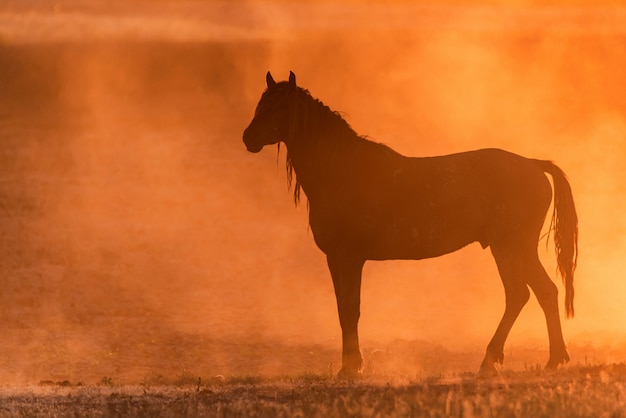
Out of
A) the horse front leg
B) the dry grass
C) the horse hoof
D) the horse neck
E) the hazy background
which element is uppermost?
the hazy background

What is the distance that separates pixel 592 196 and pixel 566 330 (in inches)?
664

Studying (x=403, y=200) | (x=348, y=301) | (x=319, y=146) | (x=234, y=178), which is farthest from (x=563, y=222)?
(x=234, y=178)

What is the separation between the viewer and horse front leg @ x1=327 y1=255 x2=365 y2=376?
50.7ft

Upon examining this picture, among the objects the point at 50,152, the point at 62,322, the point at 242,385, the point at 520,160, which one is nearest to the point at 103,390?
the point at 242,385

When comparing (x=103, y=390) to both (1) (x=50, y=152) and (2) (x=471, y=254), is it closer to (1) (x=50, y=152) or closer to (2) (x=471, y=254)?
(2) (x=471, y=254)

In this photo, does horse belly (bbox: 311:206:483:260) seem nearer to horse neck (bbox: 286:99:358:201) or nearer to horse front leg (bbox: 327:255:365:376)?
horse front leg (bbox: 327:255:365:376)

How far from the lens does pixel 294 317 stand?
44000 mm

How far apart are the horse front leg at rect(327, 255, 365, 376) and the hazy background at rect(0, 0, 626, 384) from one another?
12.2 meters

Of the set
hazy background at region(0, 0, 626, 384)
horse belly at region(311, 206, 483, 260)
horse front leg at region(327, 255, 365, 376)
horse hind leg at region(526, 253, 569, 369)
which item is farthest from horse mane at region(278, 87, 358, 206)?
hazy background at region(0, 0, 626, 384)

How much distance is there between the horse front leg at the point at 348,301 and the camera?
15.5 meters

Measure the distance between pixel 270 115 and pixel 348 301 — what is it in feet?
7.71

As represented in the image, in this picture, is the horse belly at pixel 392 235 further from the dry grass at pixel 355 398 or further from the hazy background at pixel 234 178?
the hazy background at pixel 234 178

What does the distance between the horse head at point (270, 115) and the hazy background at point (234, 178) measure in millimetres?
12725

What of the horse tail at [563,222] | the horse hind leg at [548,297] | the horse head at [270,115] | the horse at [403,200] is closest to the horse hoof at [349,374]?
the horse at [403,200]
